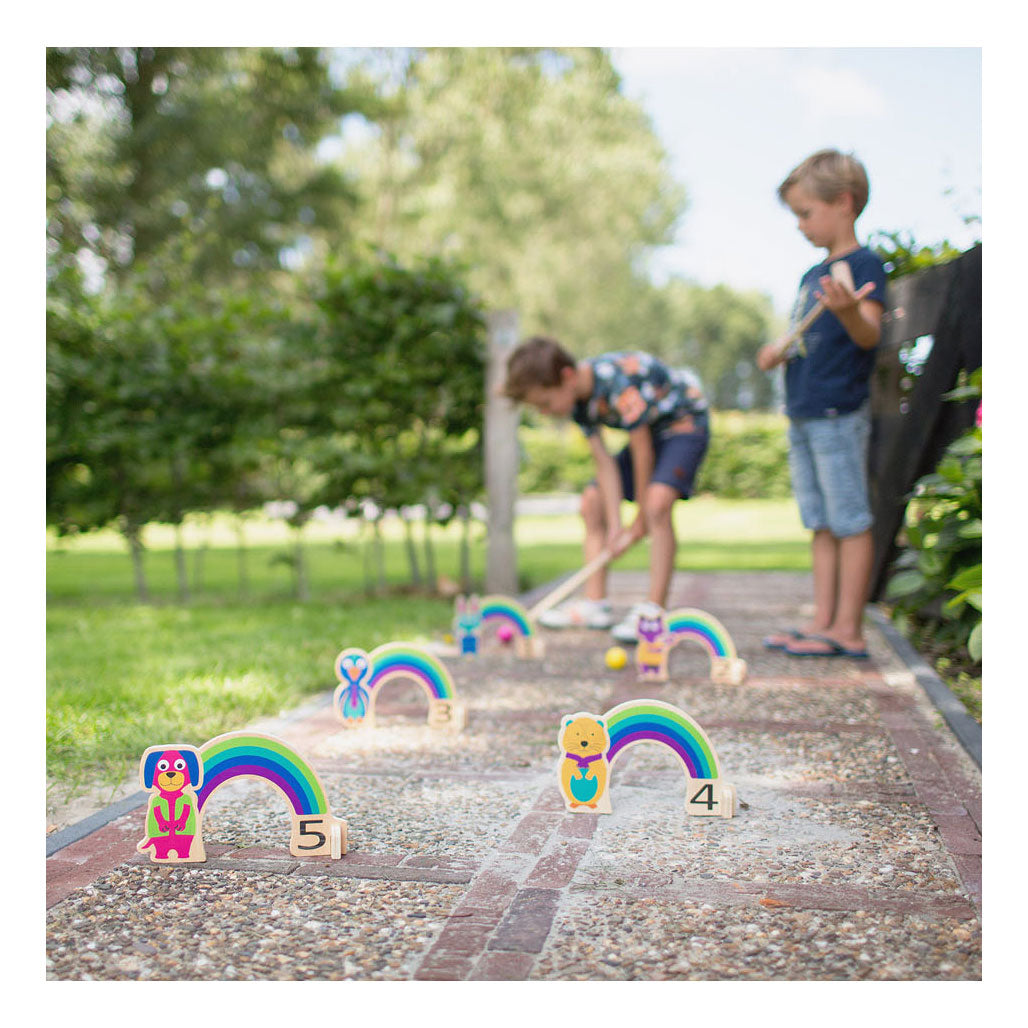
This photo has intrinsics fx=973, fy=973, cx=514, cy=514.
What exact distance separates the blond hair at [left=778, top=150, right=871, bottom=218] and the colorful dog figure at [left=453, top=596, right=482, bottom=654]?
2.04 metres

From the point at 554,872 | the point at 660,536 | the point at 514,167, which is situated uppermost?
the point at 514,167

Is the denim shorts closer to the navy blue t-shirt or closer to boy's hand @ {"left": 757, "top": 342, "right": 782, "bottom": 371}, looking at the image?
the navy blue t-shirt

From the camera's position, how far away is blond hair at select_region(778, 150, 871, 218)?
3.51 meters

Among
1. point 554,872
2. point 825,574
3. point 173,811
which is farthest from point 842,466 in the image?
point 173,811

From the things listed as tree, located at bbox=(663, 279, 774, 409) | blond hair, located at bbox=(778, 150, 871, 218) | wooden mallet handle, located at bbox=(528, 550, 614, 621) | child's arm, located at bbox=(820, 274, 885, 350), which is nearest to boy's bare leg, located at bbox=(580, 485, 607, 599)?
wooden mallet handle, located at bbox=(528, 550, 614, 621)

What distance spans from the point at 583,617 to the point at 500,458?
122 centimetres

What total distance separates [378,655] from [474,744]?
397mm

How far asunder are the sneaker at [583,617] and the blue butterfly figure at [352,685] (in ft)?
5.97

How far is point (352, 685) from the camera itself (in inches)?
114

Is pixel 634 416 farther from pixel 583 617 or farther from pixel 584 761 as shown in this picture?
pixel 584 761

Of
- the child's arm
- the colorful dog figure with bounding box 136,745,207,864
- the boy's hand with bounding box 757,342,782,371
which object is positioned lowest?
the colorful dog figure with bounding box 136,745,207,864

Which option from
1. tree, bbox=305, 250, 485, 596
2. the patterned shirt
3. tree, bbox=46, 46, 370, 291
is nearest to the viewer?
the patterned shirt

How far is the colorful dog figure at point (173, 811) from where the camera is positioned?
1926 millimetres
